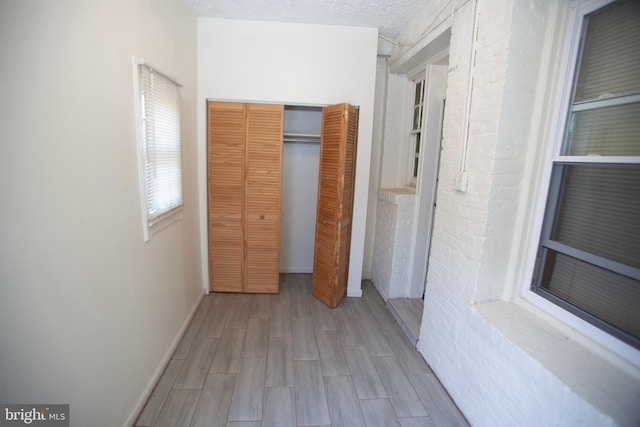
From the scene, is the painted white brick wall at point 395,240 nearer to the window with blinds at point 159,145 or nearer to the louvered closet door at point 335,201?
the louvered closet door at point 335,201

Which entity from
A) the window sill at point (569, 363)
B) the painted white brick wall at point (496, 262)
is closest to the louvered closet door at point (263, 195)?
the painted white brick wall at point (496, 262)

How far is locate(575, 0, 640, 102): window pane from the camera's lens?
1.22 metres

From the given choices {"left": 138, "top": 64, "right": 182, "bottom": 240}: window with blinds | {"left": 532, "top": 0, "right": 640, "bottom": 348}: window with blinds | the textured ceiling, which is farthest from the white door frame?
{"left": 138, "top": 64, "right": 182, "bottom": 240}: window with blinds

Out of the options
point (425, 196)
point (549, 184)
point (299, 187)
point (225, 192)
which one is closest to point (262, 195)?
point (225, 192)

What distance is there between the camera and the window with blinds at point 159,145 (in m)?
1.81

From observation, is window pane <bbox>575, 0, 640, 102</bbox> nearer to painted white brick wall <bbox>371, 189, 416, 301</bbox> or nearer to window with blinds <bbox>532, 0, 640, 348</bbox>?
window with blinds <bbox>532, 0, 640, 348</bbox>

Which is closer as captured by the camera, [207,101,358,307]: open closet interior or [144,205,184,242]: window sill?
[144,205,184,242]: window sill

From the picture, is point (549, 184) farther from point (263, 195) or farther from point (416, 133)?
point (263, 195)

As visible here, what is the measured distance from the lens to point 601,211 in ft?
4.38

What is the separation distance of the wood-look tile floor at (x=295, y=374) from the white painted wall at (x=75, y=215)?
1.07ft

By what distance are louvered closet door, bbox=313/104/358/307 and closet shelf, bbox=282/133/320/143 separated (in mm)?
426

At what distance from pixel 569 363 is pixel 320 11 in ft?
10.1

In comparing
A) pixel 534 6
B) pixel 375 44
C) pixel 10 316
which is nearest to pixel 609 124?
pixel 534 6

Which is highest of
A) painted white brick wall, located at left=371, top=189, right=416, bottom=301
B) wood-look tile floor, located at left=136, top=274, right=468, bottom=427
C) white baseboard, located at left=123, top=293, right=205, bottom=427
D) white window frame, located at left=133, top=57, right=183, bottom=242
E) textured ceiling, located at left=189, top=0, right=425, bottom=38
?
textured ceiling, located at left=189, top=0, right=425, bottom=38
